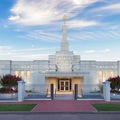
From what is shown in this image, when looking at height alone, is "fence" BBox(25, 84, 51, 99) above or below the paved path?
above

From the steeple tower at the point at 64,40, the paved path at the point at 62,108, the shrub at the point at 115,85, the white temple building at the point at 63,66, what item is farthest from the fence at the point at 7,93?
the steeple tower at the point at 64,40

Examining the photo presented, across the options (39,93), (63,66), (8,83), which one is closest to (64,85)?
(63,66)

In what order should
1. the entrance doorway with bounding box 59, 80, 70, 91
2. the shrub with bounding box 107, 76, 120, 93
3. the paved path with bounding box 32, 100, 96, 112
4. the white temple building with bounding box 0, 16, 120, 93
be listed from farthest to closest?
the white temple building with bounding box 0, 16, 120, 93
the entrance doorway with bounding box 59, 80, 70, 91
the shrub with bounding box 107, 76, 120, 93
the paved path with bounding box 32, 100, 96, 112

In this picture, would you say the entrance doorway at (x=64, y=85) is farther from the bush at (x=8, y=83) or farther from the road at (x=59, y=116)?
the road at (x=59, y=116)

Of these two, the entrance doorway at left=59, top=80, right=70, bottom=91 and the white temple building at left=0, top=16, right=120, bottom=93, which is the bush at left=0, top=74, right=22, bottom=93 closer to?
the entrance doorway at left=59, top=80, right=70, bottom=91

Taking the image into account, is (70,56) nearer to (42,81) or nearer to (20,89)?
(42,81)

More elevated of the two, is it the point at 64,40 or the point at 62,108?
the point at 64,40

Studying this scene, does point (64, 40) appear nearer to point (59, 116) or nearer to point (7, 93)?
point (7, 93)

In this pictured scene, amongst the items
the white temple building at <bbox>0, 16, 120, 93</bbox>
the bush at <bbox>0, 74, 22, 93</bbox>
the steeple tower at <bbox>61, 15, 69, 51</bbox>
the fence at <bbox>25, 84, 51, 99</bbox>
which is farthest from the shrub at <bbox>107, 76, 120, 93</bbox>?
the steeple tower at <bbox>61, 15, 69, 51</bbox>

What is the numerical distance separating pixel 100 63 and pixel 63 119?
48355 millimetres

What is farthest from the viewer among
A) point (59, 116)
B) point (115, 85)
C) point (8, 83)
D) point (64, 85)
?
point (64, 85)

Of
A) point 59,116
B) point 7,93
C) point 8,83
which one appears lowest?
point 59,116

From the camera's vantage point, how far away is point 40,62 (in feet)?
210

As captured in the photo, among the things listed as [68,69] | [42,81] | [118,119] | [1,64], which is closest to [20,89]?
[118,119]
